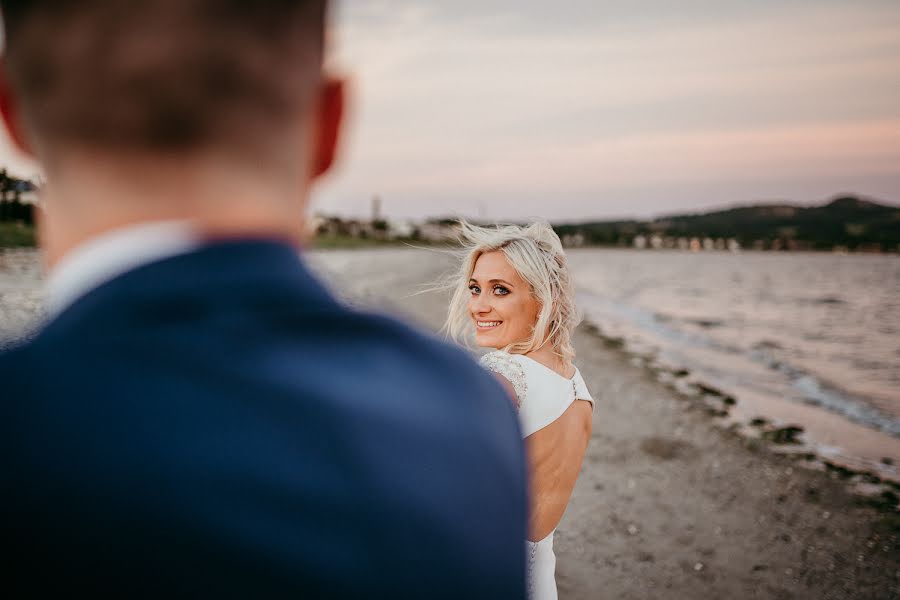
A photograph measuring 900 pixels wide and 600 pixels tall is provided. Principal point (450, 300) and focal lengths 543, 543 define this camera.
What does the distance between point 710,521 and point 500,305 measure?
5.80 m

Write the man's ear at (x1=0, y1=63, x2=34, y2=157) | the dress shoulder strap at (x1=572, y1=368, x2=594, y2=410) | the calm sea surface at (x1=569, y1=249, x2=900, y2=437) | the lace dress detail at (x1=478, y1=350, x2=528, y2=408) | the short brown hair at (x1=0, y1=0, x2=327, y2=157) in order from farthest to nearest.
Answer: the calm sea surface at (x1=569, y1=249, x2=900, y2=437) < the dress shoulder strap at (x1=572, y1=368, x2=594, y2=410) < the lace dress detail at (x1=478, y1=350, x2=528, y2=408) < the man's ear at (x1=0, y1=63, x2=34, y2=157) < the short brown hair at (x1=0, y1=0, x2=327, y2=157)

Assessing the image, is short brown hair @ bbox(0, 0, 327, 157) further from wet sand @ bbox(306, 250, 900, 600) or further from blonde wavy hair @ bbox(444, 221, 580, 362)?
wet sand @ bbox(306, 250, 900, 600)

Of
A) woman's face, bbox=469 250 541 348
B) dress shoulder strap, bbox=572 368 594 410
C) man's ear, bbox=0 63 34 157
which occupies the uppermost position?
man's ear, bbox=0 63 34 157

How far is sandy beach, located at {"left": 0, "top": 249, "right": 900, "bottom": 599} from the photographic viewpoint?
19.4ft

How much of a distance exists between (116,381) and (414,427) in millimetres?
320

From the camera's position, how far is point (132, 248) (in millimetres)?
625

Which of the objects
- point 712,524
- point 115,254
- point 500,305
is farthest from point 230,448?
point 712,524

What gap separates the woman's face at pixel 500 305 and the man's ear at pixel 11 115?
251 cm

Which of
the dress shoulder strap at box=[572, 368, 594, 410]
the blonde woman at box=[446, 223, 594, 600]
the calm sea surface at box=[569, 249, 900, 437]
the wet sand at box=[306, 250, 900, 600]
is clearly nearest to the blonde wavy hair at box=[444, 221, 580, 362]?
the blonde woman at box=[446, 223, 594, 600]

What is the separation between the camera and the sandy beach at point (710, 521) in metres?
5.93

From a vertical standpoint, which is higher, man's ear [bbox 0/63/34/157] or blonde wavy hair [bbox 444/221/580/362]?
man's ear [bbox 0/63/34/157]

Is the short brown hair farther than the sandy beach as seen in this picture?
No

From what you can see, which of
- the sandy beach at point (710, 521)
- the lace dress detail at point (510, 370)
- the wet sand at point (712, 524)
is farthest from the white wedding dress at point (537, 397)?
the wet sand at point (712, 524)

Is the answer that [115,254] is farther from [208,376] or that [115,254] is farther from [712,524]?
[712,524]
